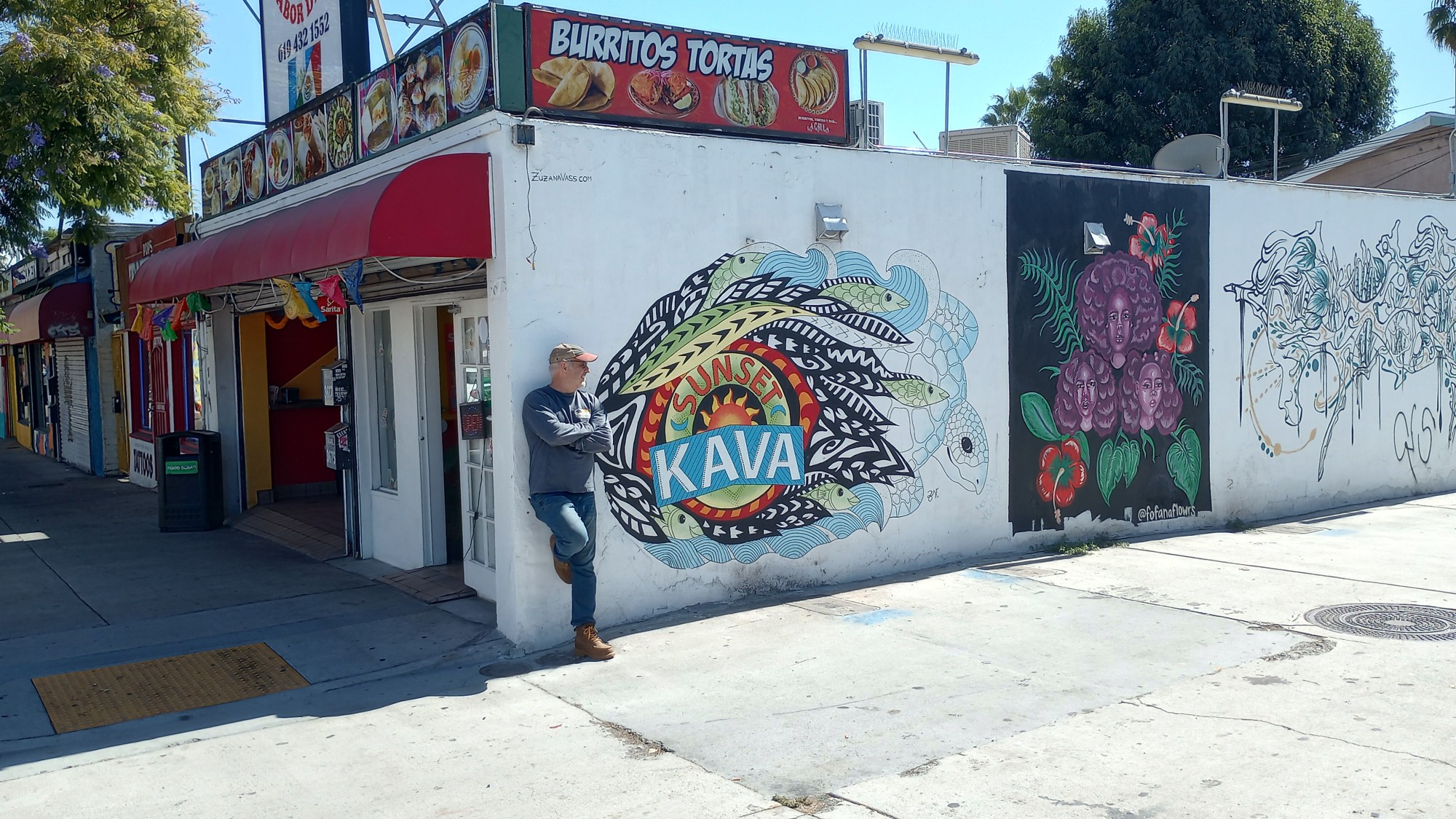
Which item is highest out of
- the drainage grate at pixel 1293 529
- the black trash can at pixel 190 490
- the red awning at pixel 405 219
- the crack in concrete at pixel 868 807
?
the red awning at pixel 405 219

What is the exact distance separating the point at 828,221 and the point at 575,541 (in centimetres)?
321

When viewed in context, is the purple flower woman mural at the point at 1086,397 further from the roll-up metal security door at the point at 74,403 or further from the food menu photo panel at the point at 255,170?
the roll-up metal security door at the point at 74,403

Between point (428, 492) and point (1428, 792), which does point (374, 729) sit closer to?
point (428, 492)

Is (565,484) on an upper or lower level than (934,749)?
upper

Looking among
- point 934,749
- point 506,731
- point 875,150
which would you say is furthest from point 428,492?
point 934,749

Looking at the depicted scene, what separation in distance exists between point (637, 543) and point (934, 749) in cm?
299

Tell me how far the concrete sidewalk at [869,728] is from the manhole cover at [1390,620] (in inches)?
6.8

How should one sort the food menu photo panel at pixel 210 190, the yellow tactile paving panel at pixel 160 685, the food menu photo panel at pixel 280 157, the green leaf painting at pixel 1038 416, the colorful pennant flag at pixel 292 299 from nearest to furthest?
1. the yellow tactile paving panel at pixel 160 685
2. the colorful pennant flag at pixel 292 299
3. the green leaf painting at pixel 1038 416
4. the food menu photo panel at pixel 280 157
5. the food menu photo panel at pixel 210 190

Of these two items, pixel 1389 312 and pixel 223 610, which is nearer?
pixel 223 610

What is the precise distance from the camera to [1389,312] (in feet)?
41.4

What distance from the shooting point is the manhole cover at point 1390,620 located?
6.83 metres

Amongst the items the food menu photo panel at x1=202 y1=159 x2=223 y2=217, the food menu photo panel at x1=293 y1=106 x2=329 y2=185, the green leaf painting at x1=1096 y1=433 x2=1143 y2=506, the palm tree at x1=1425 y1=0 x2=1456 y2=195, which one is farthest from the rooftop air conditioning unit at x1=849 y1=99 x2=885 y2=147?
the palm tree at x1=1425 y1=0 x2=1456 y2=195

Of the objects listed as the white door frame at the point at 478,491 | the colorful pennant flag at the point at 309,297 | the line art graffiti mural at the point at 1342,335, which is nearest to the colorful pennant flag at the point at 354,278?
the white door frame at the point at 478,491

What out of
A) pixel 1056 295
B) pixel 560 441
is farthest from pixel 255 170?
pixel 1056 295
